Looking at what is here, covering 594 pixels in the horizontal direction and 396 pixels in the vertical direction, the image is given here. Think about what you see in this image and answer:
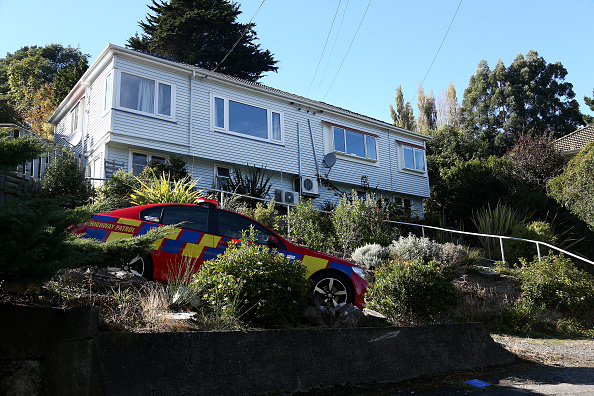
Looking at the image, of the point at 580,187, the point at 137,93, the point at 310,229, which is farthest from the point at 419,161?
the point at 137,93

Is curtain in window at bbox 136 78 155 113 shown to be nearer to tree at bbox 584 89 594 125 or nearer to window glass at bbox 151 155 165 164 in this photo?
window glass at bbox 151 155 165 164

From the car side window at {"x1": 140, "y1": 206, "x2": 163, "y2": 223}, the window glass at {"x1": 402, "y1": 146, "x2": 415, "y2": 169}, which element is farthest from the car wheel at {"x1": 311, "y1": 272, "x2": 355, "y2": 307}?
the window glass at {"x1": 402, "y1": 146, "x2": 415, "y2": 169}

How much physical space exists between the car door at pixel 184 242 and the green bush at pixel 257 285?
117cm

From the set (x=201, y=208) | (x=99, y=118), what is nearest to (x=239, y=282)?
(x=201, y=208)

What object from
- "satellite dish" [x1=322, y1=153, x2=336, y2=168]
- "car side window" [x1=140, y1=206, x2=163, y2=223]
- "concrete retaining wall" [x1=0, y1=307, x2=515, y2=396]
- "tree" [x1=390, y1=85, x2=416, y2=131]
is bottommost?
"concrete retaining wall" [x1=0, y1=307, x2=515, y2=396]

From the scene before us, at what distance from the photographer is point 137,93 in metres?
16.1

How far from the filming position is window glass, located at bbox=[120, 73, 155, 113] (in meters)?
15.8

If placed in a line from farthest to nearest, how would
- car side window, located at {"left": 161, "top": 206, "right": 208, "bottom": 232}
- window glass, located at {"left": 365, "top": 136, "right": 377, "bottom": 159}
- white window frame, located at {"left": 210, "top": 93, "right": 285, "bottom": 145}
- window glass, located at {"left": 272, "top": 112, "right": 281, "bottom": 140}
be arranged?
1. window glass, located at {"left": 365, "top": 136, "right": 377, "bottom": 159}
2. window glass, located at {"left": 272, "top": 112, "right": 281, "bottom": 140}
3. white window frame, located at {"left": 210, "top": 93, "right": 285, "bottom": 145}
4. car side window, located at {"left": 161, "top": 206, "right": 208, "bottom": 232}

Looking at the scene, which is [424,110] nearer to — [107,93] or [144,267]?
[107,93]

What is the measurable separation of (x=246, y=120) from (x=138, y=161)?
14.7 ft

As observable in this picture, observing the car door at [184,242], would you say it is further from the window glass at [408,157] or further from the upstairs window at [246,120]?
the window glass at [408,157]

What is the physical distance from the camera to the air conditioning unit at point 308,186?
752 inches

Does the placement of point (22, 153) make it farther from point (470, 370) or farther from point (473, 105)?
point (473, 105)

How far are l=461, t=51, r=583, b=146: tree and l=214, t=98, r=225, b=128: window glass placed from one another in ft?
94.4
